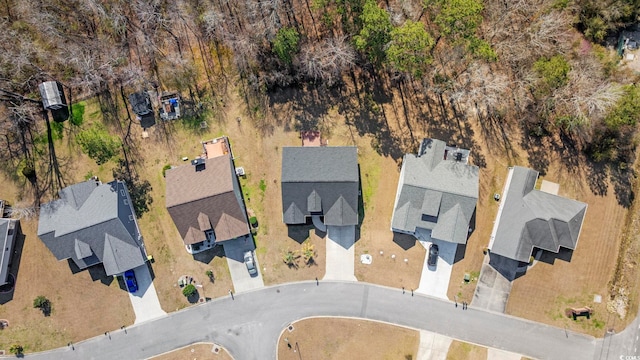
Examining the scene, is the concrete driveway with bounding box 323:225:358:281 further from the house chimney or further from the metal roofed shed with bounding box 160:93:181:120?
the metal roofed shed with bounding box 160:93:181:120

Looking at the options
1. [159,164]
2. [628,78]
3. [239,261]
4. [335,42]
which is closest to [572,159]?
[628,78]

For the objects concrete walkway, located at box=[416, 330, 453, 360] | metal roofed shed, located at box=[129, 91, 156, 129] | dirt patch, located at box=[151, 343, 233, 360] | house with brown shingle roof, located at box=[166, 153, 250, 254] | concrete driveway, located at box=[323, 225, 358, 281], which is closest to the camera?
house with brown shingle roof, located at box=[166, 153, 250, 254]

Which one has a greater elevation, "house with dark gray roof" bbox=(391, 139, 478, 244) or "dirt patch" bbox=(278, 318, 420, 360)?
"house with dark gray roof" bbox=(391, 139, 478, 244)

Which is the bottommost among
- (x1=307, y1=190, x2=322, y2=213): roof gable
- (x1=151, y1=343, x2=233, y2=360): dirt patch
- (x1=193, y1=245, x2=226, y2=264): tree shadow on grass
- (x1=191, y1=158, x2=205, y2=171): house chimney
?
(x1=151, y1=343, x2=233, y2=360): dirt patch

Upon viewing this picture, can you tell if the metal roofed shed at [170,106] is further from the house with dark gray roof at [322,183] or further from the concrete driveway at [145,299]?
the concrete driveway at [145,299]

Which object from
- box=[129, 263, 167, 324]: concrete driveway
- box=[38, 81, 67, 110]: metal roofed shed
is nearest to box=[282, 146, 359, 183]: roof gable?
box=[129, 263, 167, 324]: concrete driveway

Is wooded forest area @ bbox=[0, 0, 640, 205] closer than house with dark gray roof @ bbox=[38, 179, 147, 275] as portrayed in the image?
No

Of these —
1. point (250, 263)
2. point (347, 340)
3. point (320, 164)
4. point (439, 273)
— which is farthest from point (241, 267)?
point (439, 273)
